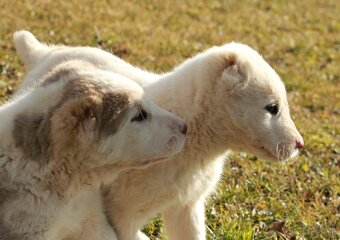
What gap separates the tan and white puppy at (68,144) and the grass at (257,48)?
1.74 m

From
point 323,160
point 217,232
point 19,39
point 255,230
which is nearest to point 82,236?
point 217,232

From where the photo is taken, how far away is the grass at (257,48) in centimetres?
713

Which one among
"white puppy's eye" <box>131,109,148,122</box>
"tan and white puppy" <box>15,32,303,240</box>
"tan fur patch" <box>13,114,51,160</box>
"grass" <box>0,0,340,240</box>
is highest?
"tan fur patch" <box>13,114,51,160</box>

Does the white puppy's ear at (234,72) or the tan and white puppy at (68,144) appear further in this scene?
the white puppy's ear at (234,72)

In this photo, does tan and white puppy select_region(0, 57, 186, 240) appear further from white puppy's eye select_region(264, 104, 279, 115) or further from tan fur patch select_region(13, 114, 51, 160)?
white puppy's eye select_region(264, 104, 279, 115)

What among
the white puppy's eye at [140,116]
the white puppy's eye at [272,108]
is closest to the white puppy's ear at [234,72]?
the white puppy's eye at [272,108]

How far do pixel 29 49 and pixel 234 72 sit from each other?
92.2 inches

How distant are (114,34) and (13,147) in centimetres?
801

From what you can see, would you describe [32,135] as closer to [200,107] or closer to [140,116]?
[140,116]

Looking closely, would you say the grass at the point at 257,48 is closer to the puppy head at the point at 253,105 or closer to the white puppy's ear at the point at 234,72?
the puppy head at the point at 253,105

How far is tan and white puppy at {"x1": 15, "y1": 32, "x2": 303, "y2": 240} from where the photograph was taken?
559cm

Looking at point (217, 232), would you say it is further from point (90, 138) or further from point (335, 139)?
point (335, 139)

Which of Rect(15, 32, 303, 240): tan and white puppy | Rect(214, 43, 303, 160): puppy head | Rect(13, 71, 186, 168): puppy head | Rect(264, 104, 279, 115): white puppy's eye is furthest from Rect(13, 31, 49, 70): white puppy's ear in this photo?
Rect(264, 104, 279, 115): white puppy's eye

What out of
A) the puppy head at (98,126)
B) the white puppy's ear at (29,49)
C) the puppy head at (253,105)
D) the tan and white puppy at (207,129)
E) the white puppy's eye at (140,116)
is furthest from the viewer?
the white puppy's ear at (29,49)
